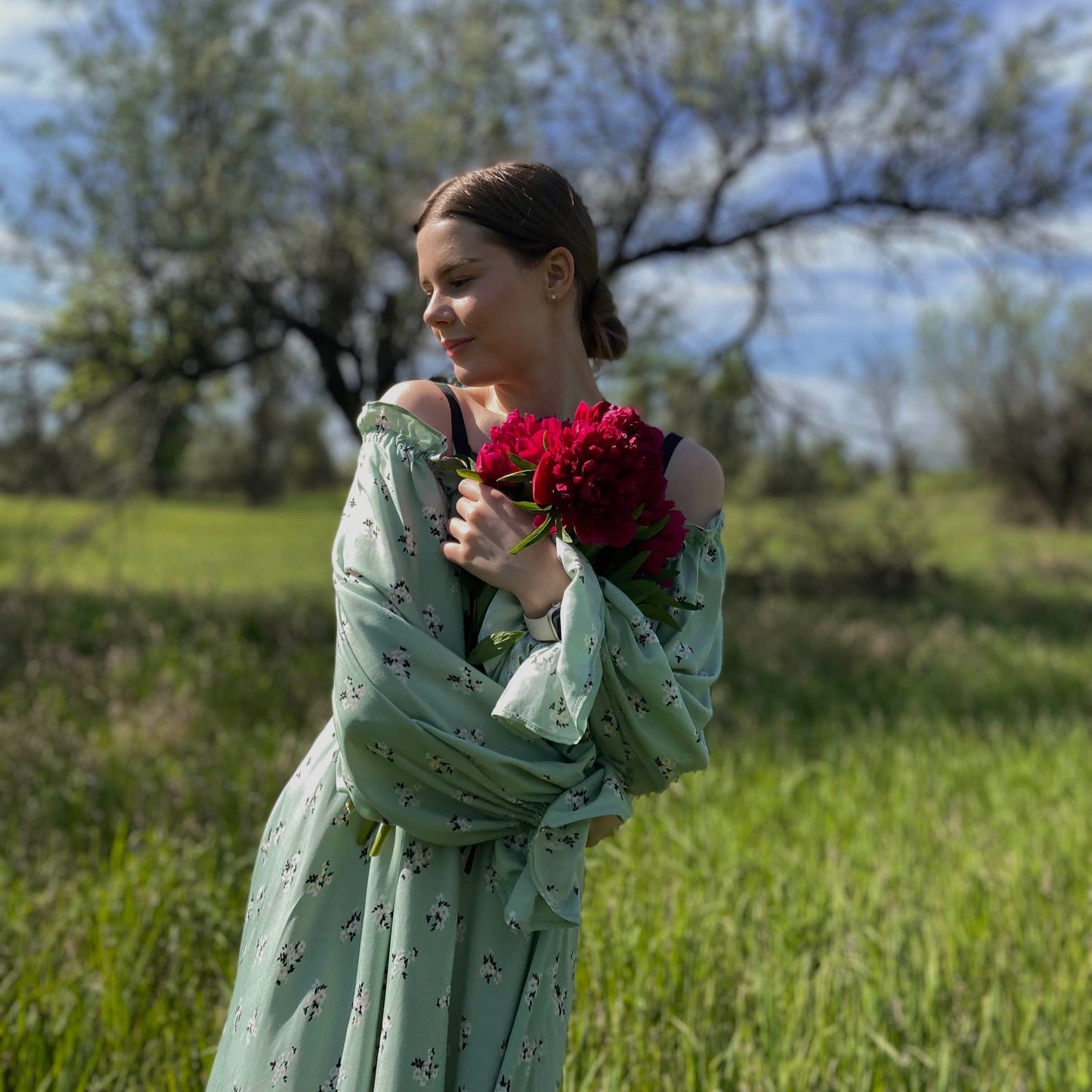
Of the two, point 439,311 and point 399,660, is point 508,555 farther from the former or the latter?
point 439,311

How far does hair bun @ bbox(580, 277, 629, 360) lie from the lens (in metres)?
1.94

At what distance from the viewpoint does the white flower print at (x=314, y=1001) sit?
65.9 inches

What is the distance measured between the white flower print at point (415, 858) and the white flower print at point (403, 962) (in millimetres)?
104

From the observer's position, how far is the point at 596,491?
1527 mm

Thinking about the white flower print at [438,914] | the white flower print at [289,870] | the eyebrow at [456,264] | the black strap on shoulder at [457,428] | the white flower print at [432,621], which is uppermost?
the eyebrow at [456,264]

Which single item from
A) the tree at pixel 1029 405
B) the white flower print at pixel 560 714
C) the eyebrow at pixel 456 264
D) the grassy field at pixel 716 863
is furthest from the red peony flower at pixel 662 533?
the tree at pixel 1029 405

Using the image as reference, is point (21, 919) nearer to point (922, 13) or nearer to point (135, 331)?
point (135, 331)

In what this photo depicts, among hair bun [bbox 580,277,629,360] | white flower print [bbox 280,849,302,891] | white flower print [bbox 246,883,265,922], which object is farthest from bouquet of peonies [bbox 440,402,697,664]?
white flower print [bbox 246,883,265,922]

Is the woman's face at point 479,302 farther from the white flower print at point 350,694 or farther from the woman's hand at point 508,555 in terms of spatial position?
the white flower print at point 350,694

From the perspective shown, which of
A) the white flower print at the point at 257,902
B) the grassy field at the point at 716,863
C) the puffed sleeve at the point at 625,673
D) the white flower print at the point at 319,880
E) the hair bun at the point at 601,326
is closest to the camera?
the puffed sleeve at the point at 625,673

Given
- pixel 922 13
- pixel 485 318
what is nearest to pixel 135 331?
pixel 922 13

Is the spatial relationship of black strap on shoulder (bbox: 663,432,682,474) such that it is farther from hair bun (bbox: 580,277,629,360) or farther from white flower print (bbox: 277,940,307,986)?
white flower print (bbox: 277,940,307,986)

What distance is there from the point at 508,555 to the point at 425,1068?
0.75m

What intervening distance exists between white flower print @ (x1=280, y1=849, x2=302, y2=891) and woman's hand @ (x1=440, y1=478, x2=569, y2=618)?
56 cm
